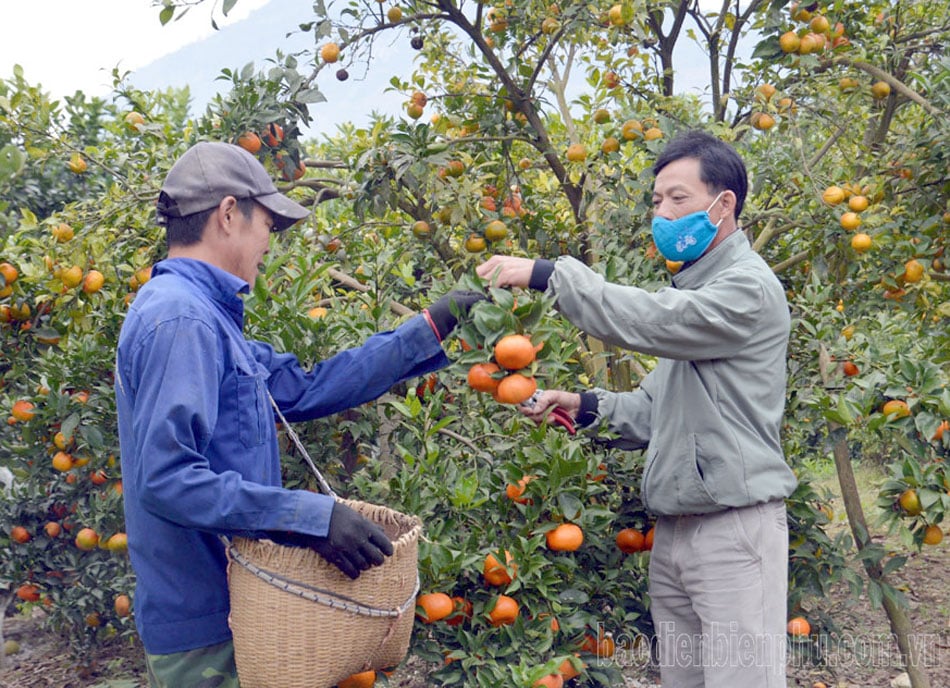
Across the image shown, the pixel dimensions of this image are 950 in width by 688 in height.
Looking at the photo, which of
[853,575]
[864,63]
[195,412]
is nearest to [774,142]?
[864,63]

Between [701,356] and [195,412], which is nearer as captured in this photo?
[195,412]

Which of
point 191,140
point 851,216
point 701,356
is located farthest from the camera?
point 191,140

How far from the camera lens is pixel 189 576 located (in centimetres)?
180

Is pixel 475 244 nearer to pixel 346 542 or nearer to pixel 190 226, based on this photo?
pixel 190 226

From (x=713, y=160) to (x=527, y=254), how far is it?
1579 mm

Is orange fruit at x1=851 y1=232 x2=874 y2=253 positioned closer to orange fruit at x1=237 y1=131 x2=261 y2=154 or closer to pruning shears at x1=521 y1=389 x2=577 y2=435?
pruning shears at x1=521 y1=389 x2=577 y2=435

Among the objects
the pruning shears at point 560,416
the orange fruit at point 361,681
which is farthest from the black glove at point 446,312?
the orange fruit at point 361,681

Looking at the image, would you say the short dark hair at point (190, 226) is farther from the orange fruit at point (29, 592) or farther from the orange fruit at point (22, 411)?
the orange fruit at point (29, 592)

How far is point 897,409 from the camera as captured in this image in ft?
8.15

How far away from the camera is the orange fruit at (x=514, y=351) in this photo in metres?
1.97

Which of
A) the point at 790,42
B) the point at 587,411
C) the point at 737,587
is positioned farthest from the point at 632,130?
the point at 737,587

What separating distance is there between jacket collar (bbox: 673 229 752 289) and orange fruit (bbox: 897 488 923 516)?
0.81 metres

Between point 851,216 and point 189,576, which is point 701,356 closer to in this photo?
point 189,576

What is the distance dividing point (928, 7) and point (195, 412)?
411 cm
